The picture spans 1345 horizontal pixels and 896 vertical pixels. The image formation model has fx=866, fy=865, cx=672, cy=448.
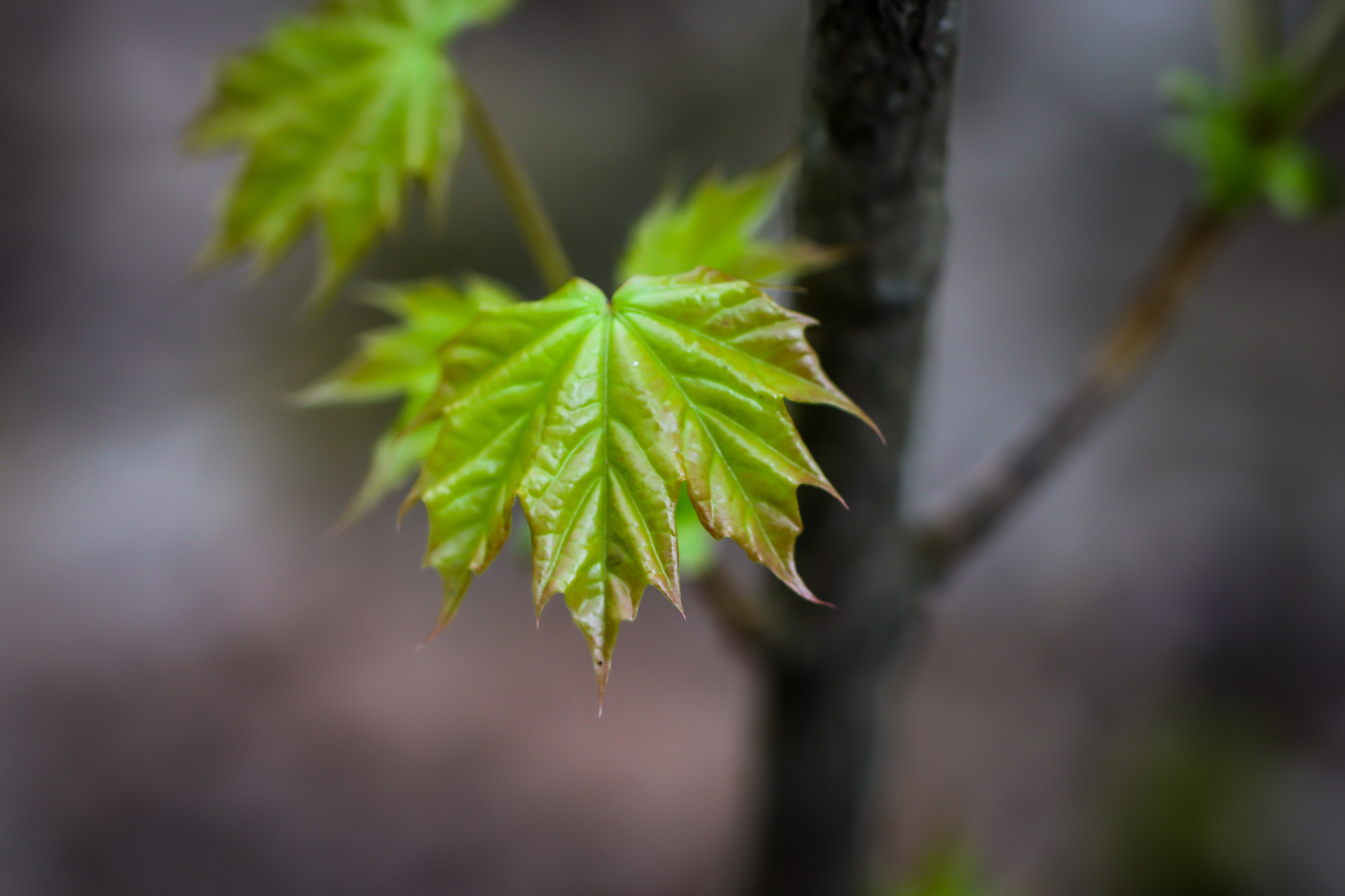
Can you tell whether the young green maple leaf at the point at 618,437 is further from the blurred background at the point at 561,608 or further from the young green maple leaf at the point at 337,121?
the blurred background at the point at 561,608

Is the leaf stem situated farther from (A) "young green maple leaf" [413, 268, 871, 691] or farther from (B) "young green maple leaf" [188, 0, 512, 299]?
(A) "young green maple leaf" [413, 268, 871, 691]

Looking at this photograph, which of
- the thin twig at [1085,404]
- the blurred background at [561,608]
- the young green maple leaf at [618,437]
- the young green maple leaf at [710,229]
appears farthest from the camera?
the blurred background at [561,608]

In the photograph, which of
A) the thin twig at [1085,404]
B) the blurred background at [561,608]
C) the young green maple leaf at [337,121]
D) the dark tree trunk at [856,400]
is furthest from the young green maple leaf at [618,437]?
the blurred background at [561,608]

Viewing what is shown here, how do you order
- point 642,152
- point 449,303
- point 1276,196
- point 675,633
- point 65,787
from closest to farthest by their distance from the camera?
point 449,303 < point 1276,196 < point 65,787 < point 675,633 < point 642,152

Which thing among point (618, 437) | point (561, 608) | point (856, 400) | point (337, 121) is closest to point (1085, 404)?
point (856, 400)

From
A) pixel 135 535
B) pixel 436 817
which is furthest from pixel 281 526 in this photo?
pixel 436 817

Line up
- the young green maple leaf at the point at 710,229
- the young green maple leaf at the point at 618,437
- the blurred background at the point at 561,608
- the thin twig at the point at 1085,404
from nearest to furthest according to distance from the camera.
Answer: the young green maple leaf at the point at 618,437
the young green maple leaf at the point at 710,229
the thin twig at the point at 1085,404
the blurred background at the point at 561,608

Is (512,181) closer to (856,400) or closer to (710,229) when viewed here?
(710,229)

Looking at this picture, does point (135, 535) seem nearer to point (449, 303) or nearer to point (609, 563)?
point (449, 303)
